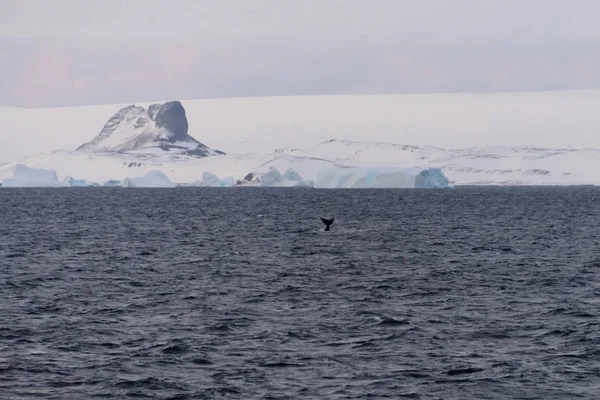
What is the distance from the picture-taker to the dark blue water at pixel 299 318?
83.9 feet

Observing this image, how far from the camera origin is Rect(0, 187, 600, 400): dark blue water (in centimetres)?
2556

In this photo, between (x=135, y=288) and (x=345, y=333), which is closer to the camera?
(x=345, y=333)

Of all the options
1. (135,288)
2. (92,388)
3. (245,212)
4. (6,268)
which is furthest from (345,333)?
(245,212)

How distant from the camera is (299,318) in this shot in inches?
1364

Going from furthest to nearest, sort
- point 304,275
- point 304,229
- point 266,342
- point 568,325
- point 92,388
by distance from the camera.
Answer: point 304,229 < point 304,275 < point 568,325 < point 266,342 < point 92,388

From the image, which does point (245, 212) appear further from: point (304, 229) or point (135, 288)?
point (135, 288)

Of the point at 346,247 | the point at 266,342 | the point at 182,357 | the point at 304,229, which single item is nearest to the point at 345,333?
the point at 266,342

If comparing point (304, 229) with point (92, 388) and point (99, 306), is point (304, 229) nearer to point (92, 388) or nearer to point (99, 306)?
point (99, 306)

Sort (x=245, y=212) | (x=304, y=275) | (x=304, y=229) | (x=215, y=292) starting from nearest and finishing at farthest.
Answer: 1. (x=215, y=292)
2. (x=304, y=275)
3. (x=304, y=229)
4. (x=245, y=212)

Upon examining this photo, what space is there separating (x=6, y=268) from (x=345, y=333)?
24.0 metres

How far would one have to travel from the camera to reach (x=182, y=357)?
28.1 m

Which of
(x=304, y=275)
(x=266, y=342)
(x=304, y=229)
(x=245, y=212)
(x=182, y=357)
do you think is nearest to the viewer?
(x=182, y=357)

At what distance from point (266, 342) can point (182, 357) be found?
9.90ft

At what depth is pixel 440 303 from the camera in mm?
38469
